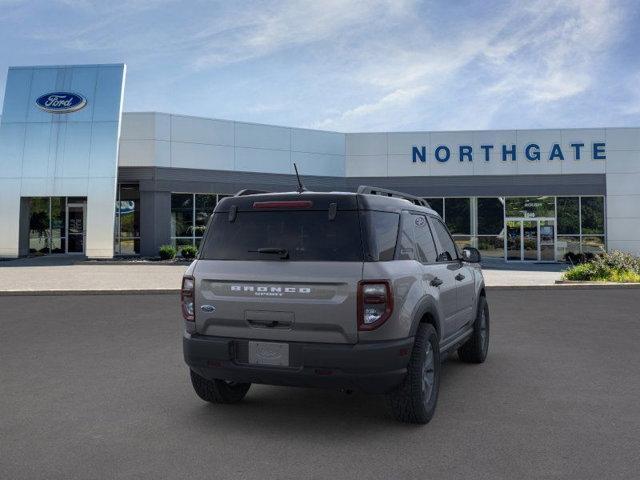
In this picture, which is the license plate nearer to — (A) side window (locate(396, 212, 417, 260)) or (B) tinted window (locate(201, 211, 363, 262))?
(B) tinted window (locate(201, 211, 363, 262))

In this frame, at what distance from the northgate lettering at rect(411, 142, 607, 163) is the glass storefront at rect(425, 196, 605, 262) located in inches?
80.8

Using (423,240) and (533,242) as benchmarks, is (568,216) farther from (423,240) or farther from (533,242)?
(423,240)

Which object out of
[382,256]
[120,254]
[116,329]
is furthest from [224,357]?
[120,254]

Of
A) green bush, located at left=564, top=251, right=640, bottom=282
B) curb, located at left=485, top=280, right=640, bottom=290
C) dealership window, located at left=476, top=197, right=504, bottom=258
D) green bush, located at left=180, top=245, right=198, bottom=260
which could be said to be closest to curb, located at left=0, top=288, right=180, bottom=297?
curb, located at left=485, top=280, right=640, bottom=290

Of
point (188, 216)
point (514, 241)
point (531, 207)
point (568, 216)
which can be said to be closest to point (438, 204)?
point (514, 241)

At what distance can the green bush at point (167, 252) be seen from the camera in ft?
84.0

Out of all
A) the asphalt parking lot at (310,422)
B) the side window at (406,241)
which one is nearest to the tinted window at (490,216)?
the asphalt parking lot at (310,422)

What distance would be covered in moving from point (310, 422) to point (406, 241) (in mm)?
1696

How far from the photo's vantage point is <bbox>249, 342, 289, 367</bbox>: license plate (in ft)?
14.4

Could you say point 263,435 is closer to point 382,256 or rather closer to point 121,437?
point 121,437

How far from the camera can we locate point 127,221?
28.9 metres

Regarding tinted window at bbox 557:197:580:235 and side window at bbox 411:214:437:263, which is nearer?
side window at bbox 411:214:437:263

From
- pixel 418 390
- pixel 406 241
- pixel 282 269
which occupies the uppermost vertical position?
pixel 406 241

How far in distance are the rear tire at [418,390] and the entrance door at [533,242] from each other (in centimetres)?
2633
